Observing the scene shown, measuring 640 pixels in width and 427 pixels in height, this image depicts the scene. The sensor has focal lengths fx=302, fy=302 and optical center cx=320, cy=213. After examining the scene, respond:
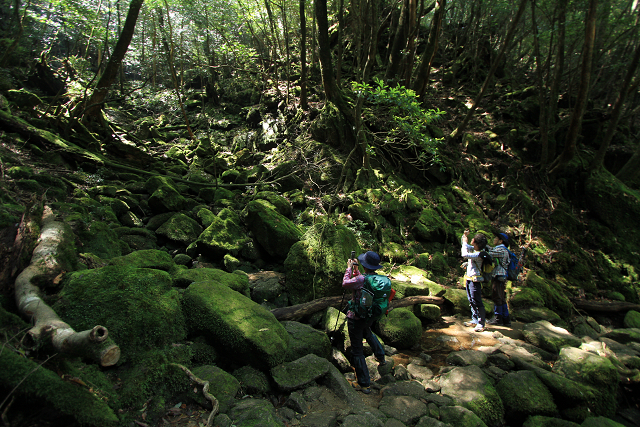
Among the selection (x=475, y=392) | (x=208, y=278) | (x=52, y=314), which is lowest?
(x=475, y=392)

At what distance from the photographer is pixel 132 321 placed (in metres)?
3.12

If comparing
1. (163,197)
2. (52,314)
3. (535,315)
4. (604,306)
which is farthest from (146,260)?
(604,306)

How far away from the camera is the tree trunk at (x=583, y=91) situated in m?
9.13

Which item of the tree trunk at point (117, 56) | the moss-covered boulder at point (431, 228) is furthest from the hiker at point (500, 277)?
the tree trunk at point (117, 56)

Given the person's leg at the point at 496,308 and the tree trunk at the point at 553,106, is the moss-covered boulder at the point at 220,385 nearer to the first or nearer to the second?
the person's leg at the point at 496,308

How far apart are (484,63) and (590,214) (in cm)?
1070

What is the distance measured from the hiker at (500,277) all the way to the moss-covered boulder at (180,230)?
271 inches

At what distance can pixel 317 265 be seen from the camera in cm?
641

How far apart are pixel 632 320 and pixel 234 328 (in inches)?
429

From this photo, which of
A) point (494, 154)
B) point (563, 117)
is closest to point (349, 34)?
point (494, 154)

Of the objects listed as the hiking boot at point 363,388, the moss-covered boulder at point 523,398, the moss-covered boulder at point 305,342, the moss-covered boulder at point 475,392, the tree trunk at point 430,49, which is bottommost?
the moss-covered boulder at point 523,398

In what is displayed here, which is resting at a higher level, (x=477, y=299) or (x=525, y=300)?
(x=477, y=299)

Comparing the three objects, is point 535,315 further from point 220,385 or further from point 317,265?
point 220,385

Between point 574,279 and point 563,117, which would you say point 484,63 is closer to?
point 563,117
